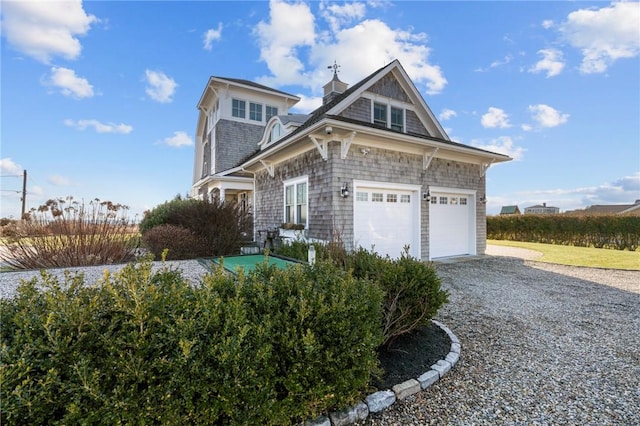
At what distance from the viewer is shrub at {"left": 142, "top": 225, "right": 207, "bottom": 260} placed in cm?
812

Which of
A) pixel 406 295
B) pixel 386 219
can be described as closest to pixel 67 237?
pixel 406 295

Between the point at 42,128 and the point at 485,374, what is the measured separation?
1235cm

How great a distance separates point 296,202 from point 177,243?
387 centimetres

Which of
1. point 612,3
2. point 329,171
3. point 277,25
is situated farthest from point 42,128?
point 612,3

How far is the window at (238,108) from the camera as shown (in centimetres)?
1670

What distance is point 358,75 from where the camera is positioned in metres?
14.2

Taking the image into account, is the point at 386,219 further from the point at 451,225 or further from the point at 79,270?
the point at 79,270

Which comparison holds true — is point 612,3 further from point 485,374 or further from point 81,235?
Answer: point 81,235

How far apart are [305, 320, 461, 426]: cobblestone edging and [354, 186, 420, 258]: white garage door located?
529 centimetres

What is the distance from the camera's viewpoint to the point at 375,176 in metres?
8.59

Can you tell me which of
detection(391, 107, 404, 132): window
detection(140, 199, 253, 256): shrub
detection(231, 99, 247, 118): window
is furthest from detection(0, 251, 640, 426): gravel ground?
detection(231, 99, 247, 118): window

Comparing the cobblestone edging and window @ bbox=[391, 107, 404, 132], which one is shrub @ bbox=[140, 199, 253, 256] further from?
the cobblestone edging

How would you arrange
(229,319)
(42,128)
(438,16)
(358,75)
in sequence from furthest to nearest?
(358,75) → (438,16) → (42,128) → (229,319)

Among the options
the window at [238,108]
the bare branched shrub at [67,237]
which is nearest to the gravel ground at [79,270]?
the bare branched shrub at [67,237]
